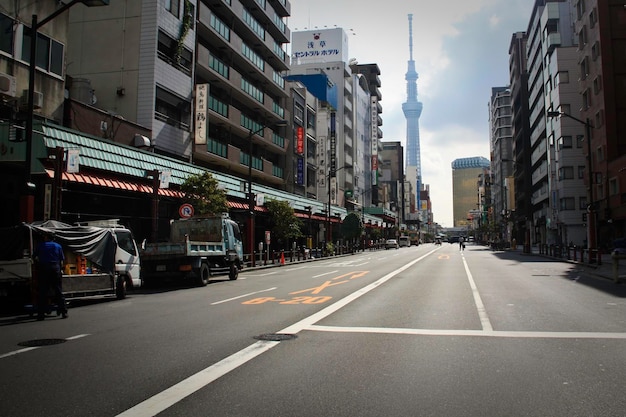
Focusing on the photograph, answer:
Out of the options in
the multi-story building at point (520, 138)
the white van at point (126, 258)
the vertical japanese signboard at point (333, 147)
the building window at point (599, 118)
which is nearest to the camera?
the white van at point (126, 258)

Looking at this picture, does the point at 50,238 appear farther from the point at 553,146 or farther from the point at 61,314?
the point at 553,146

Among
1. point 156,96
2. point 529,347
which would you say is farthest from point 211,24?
point 529,347

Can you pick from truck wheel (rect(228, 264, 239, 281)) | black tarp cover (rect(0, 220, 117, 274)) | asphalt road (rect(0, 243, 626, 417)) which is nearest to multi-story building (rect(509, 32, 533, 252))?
truck wheel (rect(228, 264, 239, 281))

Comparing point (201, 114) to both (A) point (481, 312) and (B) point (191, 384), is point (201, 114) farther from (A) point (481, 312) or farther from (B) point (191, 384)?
(B) point (191, 384)

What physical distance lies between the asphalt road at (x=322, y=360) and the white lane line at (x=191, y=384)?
0.02 m

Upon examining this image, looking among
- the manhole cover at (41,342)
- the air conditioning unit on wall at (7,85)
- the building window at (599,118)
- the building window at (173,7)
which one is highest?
the building window at (173,7)

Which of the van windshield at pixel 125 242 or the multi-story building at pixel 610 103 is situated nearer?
the van windshield at pixel 125 242

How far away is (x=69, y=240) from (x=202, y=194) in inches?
538

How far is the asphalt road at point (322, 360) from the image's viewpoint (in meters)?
4.98

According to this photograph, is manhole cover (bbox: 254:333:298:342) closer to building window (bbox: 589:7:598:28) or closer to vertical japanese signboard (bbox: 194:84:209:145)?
vertical japanese signboard (bbox: 194:84:209:145)

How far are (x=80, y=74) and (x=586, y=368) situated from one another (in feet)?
106

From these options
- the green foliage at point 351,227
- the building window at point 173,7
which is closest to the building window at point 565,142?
the green foliage at point 351,227

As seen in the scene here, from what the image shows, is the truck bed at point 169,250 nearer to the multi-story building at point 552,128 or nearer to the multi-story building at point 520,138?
the multi-story building at point 552,128

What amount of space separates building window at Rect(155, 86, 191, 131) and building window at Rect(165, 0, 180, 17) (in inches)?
208
